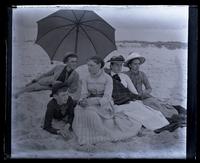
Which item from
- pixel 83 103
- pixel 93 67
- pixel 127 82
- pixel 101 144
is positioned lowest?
pixel 101 144

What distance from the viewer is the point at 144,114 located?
327 centimetres

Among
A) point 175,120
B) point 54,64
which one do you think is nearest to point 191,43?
point 175,120

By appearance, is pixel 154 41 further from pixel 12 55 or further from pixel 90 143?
pixel 12 55

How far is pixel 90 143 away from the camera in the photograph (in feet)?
10.6

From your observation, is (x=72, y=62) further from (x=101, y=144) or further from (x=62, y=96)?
(x=101, y=144)

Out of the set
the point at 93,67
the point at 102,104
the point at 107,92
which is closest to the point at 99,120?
the point at 102,104

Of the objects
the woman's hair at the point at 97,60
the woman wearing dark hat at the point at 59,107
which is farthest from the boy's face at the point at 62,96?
the woman's hair at the point at 97,60

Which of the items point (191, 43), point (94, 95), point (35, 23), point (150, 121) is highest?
point (35, 23)

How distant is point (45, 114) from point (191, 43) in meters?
1.61

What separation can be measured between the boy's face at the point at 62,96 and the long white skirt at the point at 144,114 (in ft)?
1.65

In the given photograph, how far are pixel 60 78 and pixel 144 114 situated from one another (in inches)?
35.9

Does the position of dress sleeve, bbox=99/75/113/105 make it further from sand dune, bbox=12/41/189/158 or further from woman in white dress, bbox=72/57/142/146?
sand dune, bbox=12/41/189/158

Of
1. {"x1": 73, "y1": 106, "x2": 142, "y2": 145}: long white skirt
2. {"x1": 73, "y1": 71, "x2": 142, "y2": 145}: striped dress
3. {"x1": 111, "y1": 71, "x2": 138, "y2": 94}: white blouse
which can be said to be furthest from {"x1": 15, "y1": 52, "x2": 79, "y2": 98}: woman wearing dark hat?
{"x1": 111, "y1": 71, "x2": 138, "y2": 94}: white blouse

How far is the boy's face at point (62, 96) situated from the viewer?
3.25 meters
